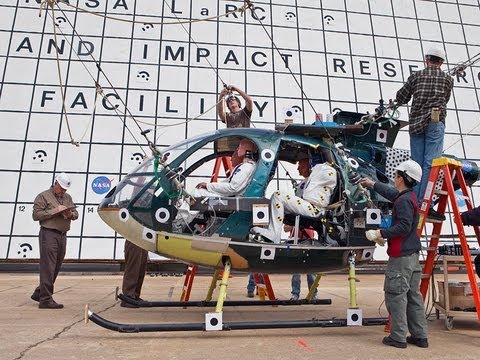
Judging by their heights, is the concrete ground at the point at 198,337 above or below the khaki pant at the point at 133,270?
below

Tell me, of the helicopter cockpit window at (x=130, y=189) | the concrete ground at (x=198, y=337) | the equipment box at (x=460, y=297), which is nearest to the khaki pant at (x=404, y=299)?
the concrete ground at (x=198, y=337)

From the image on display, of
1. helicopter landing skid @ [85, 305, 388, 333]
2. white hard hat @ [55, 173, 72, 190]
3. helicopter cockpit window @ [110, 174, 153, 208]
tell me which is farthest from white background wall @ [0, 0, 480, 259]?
helicopter landing skid @ [85, 305, 388, 333]

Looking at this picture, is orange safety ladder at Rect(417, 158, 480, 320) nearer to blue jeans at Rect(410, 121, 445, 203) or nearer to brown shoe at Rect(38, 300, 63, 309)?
blue jeans at Rect(410, 121, 445, 203)

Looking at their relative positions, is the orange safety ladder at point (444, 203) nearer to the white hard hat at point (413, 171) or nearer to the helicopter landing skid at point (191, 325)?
the white hard hat at point (413, 171)

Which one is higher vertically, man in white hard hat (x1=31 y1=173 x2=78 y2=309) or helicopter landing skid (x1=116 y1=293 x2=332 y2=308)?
man in white hard hat (x1=31 y1=173 x2=78 y2=309)

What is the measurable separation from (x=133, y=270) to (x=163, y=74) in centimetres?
632

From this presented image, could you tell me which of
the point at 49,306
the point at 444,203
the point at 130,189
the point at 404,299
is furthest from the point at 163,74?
the point at 404,299

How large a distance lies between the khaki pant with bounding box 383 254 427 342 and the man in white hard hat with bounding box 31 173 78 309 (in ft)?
13.4

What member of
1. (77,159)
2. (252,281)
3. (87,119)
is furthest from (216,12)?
(252,281)

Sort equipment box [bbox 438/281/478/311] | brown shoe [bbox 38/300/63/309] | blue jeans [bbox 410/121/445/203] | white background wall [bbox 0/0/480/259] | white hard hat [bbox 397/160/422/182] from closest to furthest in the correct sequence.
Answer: white hard hat [bbox 397/160/422/182], equipment box [bbox 438/281/478/311], blue jeans [bbox 410/121/445/203], brown shoe [bbox 38/300/63/309], white background wall [bbox 0/0/480/259]

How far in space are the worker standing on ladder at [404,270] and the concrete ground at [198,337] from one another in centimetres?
16

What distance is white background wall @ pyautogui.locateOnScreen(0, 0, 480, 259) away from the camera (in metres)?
9.51

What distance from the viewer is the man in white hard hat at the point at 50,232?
543 centimetres

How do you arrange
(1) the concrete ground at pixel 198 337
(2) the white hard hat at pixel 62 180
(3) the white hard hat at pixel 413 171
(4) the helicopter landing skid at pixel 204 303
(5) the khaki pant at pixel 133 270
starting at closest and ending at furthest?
(1) the concrete ground at pixel 198 337 → (3) the white hard hat at pixel 413 171 → (4) the helicopter landing skid at pixel 204 303 → (5) the khaki pant at pixel 133 270 → (2) the white hard hat at pixel 62 180
